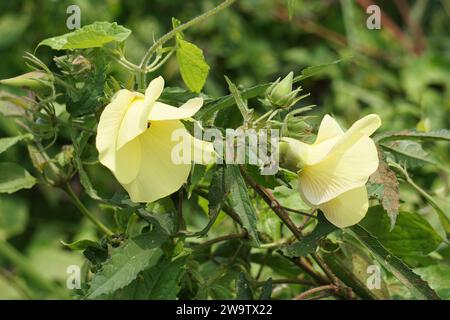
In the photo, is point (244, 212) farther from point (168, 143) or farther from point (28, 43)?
point (28, 43)

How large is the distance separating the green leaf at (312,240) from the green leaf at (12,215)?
1.26 meters

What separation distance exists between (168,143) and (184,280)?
0.18 metres

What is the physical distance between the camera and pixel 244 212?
2.18 feet

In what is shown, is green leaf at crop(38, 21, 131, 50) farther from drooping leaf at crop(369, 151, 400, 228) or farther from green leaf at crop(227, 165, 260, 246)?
drooping leaf at crop(369, 151, 400, 228)

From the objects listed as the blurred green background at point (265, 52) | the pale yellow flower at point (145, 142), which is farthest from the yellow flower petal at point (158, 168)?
the blurred green background at point (265, 52)

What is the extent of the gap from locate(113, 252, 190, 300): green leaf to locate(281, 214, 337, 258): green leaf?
101 mm

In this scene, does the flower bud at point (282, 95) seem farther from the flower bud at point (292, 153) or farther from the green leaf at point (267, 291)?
the green leaf at point (267, 291)

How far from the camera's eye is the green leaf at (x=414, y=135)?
0.77 metres

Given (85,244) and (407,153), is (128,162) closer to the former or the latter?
(85,244)

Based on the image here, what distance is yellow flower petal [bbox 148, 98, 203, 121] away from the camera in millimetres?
635

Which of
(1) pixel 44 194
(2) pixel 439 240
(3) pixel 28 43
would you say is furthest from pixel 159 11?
(2) pixel 439 240

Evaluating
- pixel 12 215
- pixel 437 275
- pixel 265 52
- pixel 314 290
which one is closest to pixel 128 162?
pixel 314 290

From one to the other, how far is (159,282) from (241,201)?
125 mm

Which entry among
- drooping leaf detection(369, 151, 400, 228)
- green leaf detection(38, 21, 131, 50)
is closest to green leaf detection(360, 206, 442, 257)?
drooping leaf detection(369, 151, 400, 228)
